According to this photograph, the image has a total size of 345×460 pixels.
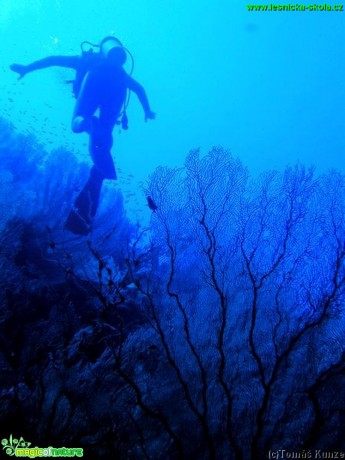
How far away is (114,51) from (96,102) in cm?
156

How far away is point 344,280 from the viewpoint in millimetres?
4652

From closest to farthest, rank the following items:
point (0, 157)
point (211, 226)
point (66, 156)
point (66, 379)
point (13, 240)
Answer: point (66, 379) < point (211, 226) < point (13, 240) < point (66, 156) < point (0, 157)

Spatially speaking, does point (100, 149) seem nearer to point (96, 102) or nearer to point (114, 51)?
point (96, 102)

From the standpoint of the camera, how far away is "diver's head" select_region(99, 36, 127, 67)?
344 inches

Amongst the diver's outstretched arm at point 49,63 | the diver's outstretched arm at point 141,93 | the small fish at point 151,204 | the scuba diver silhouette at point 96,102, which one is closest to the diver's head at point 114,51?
the scuba diver silhouette at point 96,102

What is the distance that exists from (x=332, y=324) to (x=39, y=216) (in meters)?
7.79

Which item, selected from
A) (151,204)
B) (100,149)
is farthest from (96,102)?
(151,204)

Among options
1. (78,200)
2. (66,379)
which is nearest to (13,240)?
(78,200)

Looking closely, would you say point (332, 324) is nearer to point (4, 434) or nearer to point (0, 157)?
point (4, 434)

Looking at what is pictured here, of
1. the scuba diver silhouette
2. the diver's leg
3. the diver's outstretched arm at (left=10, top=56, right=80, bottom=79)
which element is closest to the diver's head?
the scuba diver silhouette

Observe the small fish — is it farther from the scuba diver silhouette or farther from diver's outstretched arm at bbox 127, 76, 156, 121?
diver's outstretched arm at bbox 127, 76, 156, 121

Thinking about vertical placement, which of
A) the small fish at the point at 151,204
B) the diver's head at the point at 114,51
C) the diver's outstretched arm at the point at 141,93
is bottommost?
the small fish at the point at 151,204

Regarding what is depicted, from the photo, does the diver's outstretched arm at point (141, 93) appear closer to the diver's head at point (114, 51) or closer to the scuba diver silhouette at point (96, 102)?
the scuba diver silhouette at point (96, 102)

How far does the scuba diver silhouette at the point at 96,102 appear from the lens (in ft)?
26.5
